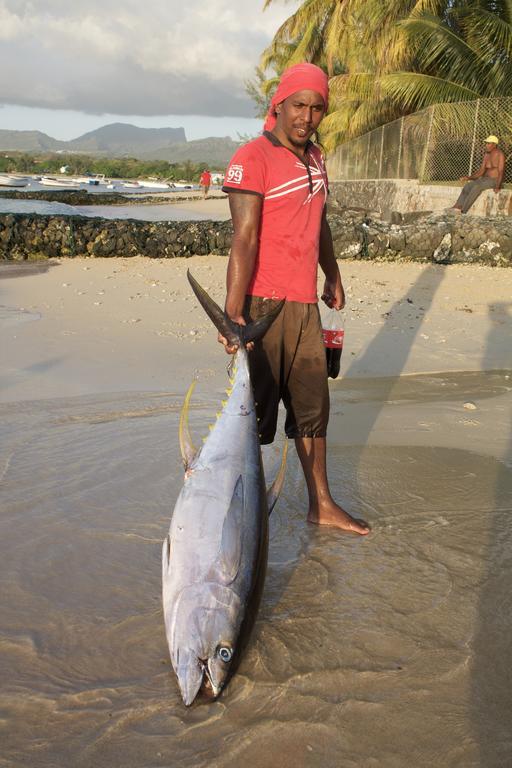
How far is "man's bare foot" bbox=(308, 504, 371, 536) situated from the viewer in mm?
3486

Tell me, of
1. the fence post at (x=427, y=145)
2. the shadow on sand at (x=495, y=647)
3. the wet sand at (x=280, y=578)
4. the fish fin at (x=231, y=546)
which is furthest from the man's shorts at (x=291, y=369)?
the fence post at (x=427, y=145)

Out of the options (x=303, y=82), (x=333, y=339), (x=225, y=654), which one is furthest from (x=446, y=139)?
(x=225, y=654)

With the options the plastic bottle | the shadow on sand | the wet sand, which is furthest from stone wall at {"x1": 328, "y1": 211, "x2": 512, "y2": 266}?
the shadow on sand

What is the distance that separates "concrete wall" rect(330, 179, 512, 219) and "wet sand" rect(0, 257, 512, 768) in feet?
31.0

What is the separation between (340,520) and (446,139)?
16.3 metres

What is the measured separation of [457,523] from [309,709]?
5.31 ft

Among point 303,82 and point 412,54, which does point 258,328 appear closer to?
point 303,82

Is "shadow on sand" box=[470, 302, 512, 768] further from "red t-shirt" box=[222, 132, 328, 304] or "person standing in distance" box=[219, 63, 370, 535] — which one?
"red t-shirt" box=[222, 132, 328, 304]

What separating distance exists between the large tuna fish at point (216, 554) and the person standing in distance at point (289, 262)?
54cm

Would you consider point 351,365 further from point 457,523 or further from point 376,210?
point 376,210

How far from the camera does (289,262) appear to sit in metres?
3.27

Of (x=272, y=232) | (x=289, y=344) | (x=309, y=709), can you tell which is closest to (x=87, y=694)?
(x=309, y=709)

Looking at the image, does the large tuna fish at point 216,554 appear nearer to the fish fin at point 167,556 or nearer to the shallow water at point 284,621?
the fish fin at point 167,556

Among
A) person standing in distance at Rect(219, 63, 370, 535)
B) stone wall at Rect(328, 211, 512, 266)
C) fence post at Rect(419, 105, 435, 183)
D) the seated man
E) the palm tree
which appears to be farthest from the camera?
the palm tree
